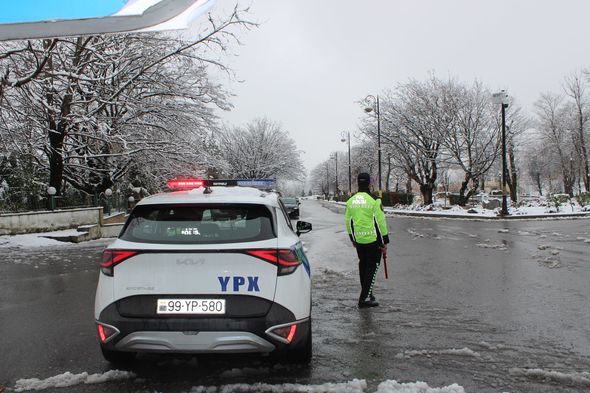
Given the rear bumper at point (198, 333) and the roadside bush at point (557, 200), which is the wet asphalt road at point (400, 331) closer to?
the rear bumper at point (198, 333)

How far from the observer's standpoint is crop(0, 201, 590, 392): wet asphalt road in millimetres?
3902

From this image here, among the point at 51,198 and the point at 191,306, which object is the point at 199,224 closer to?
the point at 191,306

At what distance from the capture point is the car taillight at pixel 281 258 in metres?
3.67

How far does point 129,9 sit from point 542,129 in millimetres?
64536

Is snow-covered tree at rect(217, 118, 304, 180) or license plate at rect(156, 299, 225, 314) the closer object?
license plate at rect(156, 299, 225, 314)

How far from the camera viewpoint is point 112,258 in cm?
375

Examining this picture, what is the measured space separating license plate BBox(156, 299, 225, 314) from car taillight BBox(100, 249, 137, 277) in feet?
1.42

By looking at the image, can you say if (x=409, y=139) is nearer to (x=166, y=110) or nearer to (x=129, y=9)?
(x=166, y=110)

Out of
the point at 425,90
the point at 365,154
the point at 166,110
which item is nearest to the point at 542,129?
the point at 365,154

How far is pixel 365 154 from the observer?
51.1 metres

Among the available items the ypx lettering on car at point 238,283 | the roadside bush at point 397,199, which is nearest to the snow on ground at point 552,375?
the ypx lettering on car at point 238,283

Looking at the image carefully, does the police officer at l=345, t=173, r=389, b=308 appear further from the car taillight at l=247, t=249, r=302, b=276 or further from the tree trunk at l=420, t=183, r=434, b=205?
the tree trunk at l=420, t=183, r=434, b=205

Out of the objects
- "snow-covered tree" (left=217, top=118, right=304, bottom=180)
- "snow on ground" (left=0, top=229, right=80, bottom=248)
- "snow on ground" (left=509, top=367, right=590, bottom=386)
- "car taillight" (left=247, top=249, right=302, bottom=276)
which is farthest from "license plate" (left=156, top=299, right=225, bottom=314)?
"snow-covered tree" (left=217, top=118, right=304, bottom=180)

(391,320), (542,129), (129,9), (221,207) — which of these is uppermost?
(542,129)
